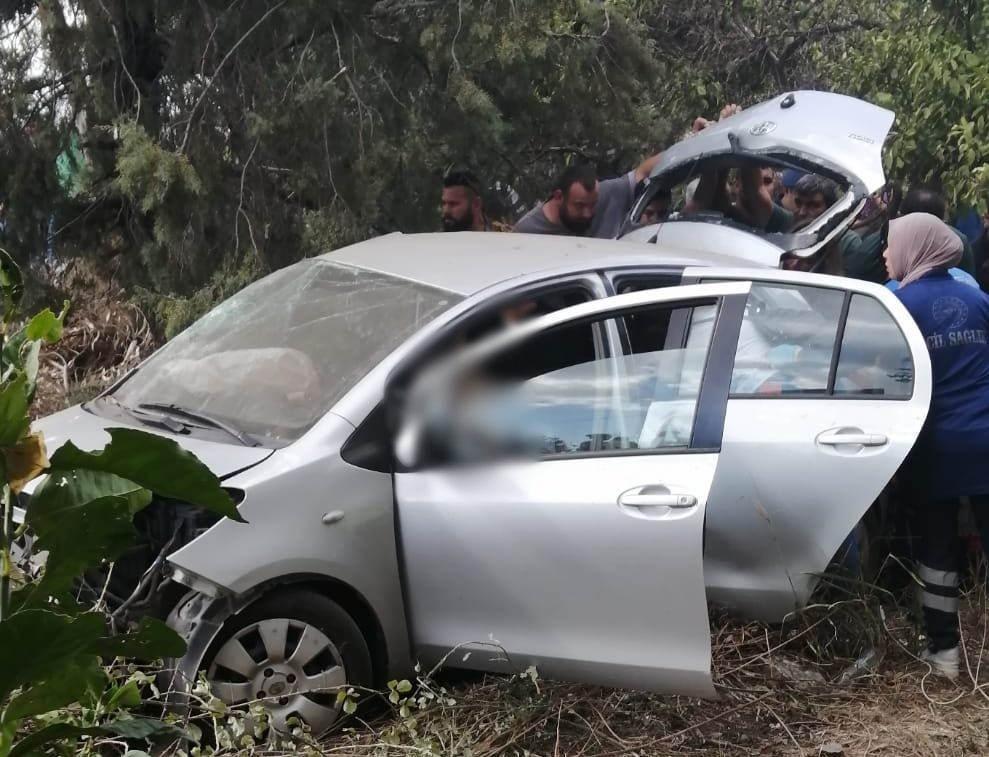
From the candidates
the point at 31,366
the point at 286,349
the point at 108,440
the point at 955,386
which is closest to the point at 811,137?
the point at 955,386

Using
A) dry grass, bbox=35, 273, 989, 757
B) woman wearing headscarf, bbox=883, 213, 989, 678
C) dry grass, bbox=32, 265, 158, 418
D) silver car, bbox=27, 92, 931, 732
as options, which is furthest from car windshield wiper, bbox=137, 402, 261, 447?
dry grass, bbox=32, 265, 158, 418

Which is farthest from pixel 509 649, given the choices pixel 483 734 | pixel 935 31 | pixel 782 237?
pixel 935 31

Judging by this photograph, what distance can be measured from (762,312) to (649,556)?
1098 millimetres

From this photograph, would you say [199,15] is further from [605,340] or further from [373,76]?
[605,340]

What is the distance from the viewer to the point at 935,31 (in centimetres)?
702

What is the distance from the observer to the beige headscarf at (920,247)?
413cm

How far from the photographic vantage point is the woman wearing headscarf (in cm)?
397

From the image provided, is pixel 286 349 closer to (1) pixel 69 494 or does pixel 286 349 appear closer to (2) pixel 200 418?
(2) pixel 200 418

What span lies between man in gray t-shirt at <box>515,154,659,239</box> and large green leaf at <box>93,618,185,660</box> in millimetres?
4197

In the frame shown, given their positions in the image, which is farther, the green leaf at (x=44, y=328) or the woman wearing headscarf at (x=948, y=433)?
the woman wearing headscarf at (x=948, y=433)

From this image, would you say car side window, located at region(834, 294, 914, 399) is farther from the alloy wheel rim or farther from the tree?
the tree

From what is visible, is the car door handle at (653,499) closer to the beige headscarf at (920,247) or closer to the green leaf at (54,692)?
the beige headscarf at (920,247)

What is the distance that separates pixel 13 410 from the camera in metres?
1.66

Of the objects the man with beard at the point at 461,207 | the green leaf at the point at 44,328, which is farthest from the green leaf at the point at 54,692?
the man with beard at the point at 461,207
